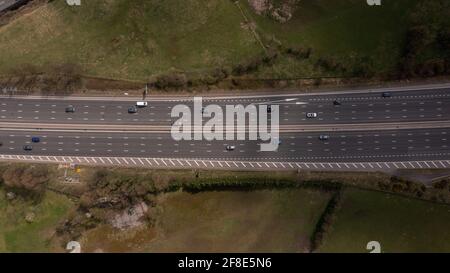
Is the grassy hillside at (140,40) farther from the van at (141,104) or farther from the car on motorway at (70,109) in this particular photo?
the car on motorway at (70,109)

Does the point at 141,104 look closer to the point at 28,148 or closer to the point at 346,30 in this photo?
the point at 28,148

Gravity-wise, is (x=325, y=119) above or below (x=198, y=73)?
below

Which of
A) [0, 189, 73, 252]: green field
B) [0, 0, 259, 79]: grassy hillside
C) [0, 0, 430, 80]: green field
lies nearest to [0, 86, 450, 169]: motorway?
[0, 0, 430, 80]: green field

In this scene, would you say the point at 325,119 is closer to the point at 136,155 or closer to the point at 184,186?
the point at 184,186

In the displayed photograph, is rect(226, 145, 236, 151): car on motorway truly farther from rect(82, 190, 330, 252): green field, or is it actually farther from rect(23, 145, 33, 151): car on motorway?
rect(23, 145, 33, 151): car on motorway

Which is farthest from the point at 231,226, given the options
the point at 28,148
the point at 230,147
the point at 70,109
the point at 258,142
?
the point at 28,148

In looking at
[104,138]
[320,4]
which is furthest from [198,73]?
[320,4]

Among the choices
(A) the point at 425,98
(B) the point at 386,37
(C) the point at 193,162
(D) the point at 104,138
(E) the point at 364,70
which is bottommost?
(C) the point at 193,162

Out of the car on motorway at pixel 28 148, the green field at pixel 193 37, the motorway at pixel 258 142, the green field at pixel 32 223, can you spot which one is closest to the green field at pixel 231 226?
the motorway at pixel 258 142
